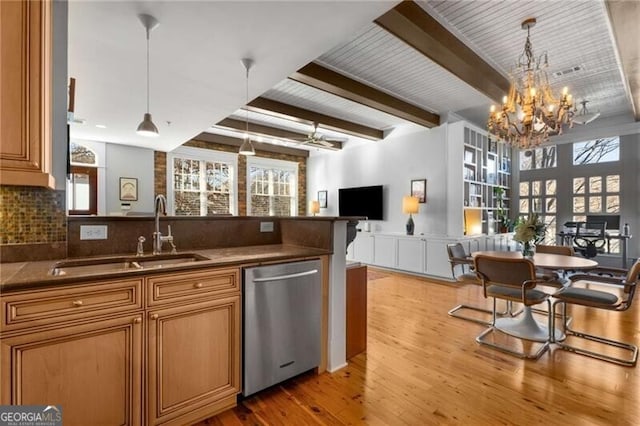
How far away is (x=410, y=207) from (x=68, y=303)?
5435 millimetres

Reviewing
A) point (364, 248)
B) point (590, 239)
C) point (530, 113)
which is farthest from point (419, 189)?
point (590, 239)

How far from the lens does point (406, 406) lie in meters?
1.92

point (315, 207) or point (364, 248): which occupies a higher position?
point (315, 207)

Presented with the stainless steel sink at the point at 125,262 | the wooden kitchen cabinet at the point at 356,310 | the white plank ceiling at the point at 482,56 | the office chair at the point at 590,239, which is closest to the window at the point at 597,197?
the office chair at the point at 590,239

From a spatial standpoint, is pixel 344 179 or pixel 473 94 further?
pixel 344 179

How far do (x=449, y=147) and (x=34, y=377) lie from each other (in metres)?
6.04

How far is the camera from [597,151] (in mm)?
6227

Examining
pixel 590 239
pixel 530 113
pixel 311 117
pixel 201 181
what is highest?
pixel 311 117

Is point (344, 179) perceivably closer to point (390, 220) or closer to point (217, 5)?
point (390, 220)

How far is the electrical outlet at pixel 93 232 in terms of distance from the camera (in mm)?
1924

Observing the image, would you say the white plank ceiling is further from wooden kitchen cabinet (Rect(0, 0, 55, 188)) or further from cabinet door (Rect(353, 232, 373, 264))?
cabinet door (Rect(353, 232, 373, 264))

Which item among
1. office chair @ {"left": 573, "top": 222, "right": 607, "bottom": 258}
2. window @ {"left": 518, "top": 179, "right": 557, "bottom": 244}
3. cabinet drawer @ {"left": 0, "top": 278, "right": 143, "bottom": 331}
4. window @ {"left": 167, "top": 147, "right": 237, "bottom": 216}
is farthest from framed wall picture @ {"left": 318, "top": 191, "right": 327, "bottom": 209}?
cabinet drawer @ {"left": 0, "top": 278, "right": 143, "bottom": 331}

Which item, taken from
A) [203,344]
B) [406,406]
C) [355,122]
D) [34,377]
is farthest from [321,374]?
[355,122]

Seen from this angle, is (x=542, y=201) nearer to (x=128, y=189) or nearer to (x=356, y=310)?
(x=356, y=310)
